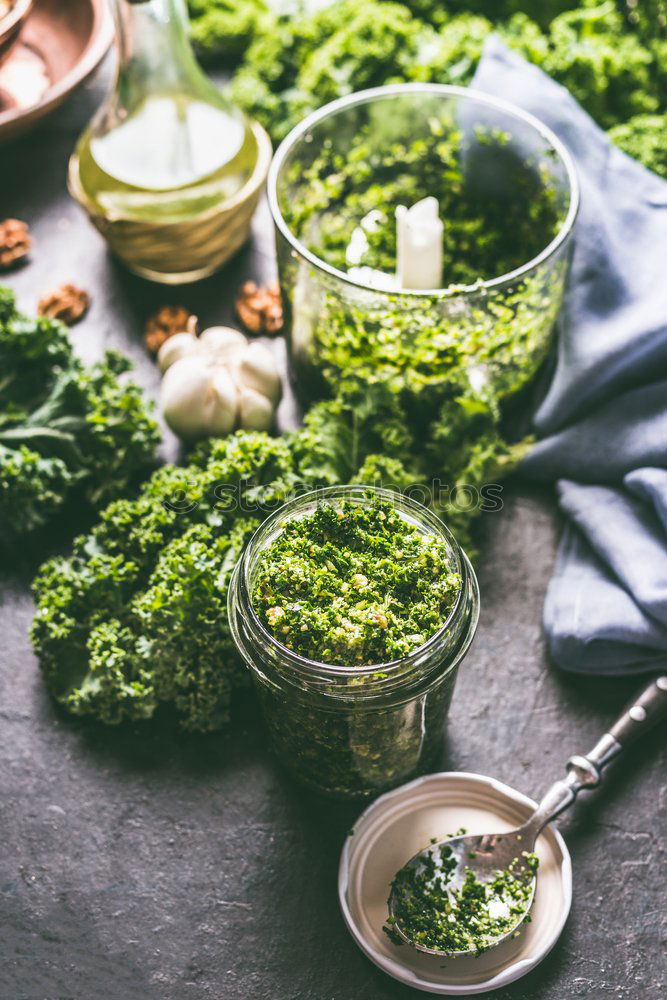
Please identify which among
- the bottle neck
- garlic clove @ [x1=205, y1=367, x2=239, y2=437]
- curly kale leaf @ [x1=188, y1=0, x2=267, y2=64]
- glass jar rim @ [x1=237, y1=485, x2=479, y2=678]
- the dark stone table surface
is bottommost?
the dark stone table surface

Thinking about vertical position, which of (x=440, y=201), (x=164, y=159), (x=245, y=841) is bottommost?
(x=245, y=841)

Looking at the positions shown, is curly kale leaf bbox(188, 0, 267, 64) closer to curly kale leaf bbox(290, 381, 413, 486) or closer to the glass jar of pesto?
curly kale leaf bbox(290, 381, 413, 486)

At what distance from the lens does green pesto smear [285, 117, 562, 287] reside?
2.01 metres

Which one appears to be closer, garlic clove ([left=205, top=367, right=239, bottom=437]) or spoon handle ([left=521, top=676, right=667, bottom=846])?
spoon handle ([left=521, top=676, right=667, bottom=846])

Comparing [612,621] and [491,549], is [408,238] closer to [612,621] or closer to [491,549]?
[491,549]

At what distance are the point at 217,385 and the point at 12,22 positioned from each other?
860mm

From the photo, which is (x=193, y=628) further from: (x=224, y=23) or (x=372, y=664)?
(x=224, y=23)

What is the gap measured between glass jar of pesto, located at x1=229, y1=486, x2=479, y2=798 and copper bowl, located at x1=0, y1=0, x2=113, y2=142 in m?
1.25

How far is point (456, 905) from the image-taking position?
1.45 m

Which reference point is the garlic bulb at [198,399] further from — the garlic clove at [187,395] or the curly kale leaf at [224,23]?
the curly kale leaf at [224,23]

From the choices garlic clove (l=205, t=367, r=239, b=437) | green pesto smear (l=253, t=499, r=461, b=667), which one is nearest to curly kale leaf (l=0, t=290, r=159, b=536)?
garlic clove (l=205, t=367, r=239, b=437)

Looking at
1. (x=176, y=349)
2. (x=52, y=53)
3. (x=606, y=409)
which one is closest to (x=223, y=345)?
(x=176, y=349)

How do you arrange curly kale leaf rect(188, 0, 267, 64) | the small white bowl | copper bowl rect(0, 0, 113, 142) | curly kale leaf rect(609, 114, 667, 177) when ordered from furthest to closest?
1. curly kale leaf rect(188, 0, 267, 64)
2. copper bowl rect(0, 0, 113, 142)
3. curly kale leaf rect(609, 114, 667, 177)
4. the small white bowl

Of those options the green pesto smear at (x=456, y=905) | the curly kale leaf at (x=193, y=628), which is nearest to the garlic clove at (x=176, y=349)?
the curly kale leaf at (x=193, y=628)
